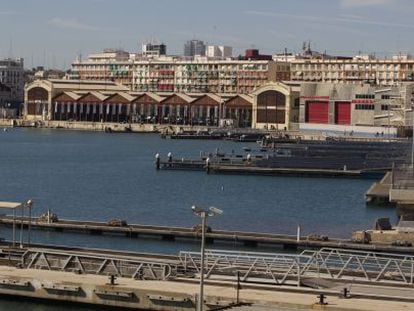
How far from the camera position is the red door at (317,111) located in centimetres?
10350

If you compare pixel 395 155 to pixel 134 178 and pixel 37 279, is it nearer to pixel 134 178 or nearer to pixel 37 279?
pixel 134 178

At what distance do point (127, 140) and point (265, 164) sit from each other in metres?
44.9

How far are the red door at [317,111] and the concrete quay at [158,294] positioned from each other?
83.8m

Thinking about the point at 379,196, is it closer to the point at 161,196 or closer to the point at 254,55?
the point at 161,196

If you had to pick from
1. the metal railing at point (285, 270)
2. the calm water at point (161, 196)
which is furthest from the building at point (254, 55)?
the metal railing at point (285, 270)

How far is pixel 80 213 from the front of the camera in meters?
39.9

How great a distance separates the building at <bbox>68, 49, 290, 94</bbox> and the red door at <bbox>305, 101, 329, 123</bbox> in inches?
1043

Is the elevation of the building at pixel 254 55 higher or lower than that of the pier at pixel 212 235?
higher

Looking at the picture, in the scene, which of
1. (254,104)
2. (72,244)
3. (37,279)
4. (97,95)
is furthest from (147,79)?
(37,279)

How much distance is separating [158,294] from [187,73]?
126149 millimetres

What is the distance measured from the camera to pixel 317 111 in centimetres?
10381

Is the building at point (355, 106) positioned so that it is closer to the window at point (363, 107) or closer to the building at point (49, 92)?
the window at point (363, 107)

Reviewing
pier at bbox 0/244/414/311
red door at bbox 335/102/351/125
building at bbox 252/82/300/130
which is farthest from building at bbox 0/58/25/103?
pier at bbox 0/244/414/311

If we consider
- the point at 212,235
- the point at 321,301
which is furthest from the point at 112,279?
the point at 212,235
